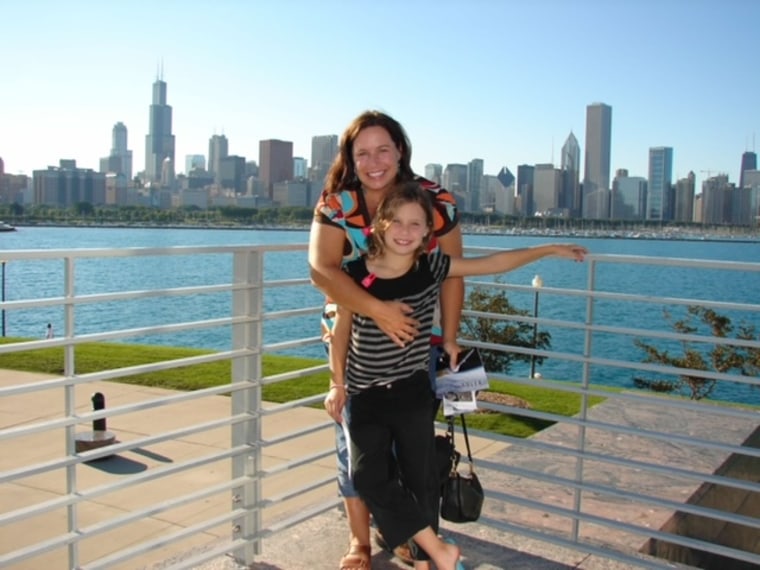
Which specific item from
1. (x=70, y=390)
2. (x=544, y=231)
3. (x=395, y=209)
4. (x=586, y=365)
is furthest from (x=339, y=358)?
(x=544, y=231)

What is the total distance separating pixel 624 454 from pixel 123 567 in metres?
3.87

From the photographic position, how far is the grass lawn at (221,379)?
781 centimetres

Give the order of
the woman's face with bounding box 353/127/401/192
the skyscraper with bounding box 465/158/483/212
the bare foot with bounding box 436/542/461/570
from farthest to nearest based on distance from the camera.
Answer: the skyscraper with bounding box 465/158/483/212 < the woman's face with bounding box 353/127/401/192 < the bare foot with bounding box 436/542/461/570

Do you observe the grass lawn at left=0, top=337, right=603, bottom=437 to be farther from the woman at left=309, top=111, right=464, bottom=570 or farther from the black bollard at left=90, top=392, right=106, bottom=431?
the woman at left=309, top=111, right=464, bottom=570

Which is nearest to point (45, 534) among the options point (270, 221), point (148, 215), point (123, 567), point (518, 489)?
point (123, 567)

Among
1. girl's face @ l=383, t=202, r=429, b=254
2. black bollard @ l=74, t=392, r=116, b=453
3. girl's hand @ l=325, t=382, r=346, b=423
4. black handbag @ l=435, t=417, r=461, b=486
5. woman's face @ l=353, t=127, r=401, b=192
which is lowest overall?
black bollard @ l=74, t=392, r=116, b=453

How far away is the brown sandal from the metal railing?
16.5 inches

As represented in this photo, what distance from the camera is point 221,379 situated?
9.20 m

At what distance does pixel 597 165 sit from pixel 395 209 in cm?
10987

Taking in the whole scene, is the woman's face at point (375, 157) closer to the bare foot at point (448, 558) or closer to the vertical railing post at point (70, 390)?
the vertical railing post at point (70, 390)

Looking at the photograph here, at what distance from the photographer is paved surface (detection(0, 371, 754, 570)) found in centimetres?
387

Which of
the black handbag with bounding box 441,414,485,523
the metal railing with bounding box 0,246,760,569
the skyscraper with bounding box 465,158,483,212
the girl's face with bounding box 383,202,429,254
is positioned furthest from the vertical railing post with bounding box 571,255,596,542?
the skyscraper with bounding box 465,158,483,212

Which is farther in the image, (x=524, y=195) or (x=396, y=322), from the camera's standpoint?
(x=524, y=195)

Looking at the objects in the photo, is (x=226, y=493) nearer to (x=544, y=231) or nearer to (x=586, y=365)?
(x=586, y=365)
